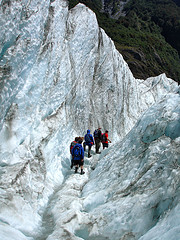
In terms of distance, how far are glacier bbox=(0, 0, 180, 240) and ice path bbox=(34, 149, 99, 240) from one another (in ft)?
0.10

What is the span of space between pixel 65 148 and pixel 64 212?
569 centimetres

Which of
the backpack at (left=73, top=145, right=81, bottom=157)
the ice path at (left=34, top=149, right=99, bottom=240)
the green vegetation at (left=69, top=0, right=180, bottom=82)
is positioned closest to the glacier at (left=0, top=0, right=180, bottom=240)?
the ice path at (left=34, top=149, right=99, bottom=240)

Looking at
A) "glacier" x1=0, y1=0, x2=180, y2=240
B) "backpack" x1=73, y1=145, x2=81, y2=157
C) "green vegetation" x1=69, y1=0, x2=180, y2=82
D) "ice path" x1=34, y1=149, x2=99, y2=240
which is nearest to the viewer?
"glacier" x1=0, y1=0, x2=180, y2=240

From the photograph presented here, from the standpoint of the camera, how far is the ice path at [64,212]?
504 centimetres

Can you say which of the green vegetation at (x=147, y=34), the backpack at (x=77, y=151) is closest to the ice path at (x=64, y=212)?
the backpack at (x=77, y=151)

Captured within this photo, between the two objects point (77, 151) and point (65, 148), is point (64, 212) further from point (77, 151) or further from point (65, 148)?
point (65, 148)

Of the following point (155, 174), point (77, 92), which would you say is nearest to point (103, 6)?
point (77, 92)

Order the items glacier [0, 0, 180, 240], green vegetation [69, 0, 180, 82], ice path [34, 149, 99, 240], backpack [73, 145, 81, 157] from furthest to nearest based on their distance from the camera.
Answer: green vegetation [69, 0, 180, 82]
backpack [73, 145, 81, 157]
ice path [34, 149, 99, 240]
glacier [0, 0, 180, 240]

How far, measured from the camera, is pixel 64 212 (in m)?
6.07

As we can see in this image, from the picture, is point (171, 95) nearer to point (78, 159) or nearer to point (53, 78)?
point (78, 159)

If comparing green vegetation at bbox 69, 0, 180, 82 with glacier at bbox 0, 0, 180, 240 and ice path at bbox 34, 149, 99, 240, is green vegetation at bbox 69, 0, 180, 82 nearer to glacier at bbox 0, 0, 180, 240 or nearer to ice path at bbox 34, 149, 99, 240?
glacier at bbox 0, 0, 180, 240

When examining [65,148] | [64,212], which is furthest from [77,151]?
[64,212]

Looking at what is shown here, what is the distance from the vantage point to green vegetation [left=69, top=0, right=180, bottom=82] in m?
57.7

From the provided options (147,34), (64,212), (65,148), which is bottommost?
(64,212)
